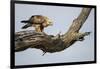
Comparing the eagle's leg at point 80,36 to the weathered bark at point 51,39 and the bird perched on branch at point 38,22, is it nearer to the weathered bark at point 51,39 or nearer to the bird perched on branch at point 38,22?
the weathered bark at point 51,39

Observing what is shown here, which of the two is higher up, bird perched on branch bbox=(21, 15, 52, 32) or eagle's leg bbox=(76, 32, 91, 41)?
bird perched on branch bbox=(21, 15, 52, 32)

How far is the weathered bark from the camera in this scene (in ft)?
6.74

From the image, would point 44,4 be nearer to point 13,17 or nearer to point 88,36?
point 13,17

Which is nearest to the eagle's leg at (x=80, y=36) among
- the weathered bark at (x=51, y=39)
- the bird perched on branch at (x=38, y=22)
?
the weathered bark at (x=51, y=39)

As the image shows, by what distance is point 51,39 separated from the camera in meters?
2.17

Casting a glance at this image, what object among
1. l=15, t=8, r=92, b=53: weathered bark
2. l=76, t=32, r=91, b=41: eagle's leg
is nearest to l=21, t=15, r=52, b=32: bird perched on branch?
l=15, t=8, r=92, b=53: weathered bark

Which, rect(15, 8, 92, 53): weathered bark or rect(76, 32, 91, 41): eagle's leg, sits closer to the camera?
rect(15, 8, 92, 53): weathered bark

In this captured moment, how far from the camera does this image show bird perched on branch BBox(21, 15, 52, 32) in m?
2.09

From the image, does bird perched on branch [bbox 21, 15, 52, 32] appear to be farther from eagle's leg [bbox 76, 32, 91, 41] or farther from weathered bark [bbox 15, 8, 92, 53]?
eagle's leg [bbox 76, 32, 91, 41]

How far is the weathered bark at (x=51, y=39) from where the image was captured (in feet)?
6.74

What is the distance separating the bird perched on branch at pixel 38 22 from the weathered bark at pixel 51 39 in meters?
0.06

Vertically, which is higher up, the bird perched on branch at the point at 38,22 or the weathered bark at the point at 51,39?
the bird perched on branch at the point at 38,22

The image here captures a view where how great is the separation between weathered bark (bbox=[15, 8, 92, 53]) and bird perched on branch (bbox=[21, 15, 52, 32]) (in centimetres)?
6

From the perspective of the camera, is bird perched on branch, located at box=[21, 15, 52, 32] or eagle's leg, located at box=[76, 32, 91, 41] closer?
bird perched on branch, located at box=[21, 15, 52, 32]
